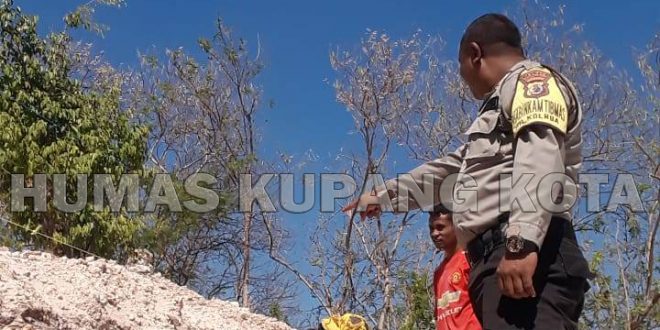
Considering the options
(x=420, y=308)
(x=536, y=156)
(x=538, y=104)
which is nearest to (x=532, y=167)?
(x=536, y=156)

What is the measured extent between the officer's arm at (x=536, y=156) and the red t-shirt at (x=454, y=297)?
2.21ft

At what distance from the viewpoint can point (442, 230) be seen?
9.15 ft

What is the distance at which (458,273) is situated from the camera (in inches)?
95.2

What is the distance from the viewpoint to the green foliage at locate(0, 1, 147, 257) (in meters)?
7.84

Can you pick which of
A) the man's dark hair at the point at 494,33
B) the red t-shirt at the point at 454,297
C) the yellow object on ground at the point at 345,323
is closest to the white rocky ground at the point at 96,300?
the yellow object on ground at the point at 345,323

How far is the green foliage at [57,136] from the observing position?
784 centimetres

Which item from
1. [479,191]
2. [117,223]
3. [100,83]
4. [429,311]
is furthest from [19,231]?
[479,191]

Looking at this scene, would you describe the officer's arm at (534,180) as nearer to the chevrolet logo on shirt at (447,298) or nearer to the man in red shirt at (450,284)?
the man in red shirt at (450,284)

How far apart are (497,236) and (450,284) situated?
2.71 feet

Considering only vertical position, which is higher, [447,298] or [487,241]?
[487,241]

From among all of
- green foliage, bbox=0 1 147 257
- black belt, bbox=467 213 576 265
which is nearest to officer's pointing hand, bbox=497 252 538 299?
black belt, bbox=467 213 576 265

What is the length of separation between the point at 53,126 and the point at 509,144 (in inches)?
292

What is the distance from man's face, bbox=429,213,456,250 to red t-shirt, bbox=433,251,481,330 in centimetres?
18

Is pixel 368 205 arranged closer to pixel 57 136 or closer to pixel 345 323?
pixel 345 323
